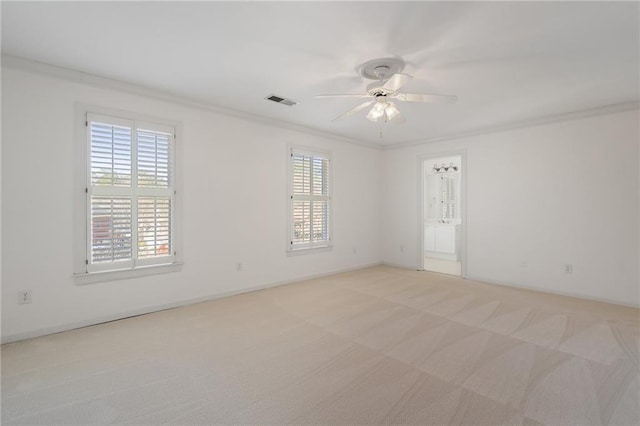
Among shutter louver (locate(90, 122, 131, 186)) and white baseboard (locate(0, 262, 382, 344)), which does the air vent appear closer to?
shutter louver (locate(90, 122, 131, 186))

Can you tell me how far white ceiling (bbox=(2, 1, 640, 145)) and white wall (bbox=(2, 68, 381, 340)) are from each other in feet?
1.27

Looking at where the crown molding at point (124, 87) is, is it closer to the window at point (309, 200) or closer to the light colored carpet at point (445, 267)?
the window at point (309, 200)

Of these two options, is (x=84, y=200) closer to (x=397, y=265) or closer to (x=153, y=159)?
(x=153, y=159)

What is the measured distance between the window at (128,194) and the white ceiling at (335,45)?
0.57 meters

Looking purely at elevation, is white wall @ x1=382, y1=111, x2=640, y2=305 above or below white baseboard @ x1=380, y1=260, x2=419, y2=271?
above

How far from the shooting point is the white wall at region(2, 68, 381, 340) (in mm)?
2717

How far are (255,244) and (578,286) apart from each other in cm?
453

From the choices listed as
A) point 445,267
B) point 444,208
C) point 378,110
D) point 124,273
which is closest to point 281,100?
point 378,110

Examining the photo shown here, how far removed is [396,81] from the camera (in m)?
2.44

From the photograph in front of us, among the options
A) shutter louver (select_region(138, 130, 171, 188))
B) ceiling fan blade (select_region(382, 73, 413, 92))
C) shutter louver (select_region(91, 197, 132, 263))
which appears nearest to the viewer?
ceiling fan blade (select_region(382, 73, 413, 92))

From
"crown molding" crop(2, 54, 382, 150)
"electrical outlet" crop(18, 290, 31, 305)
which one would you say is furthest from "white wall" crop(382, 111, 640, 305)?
"electrical outlet" crop(18, 290, 31, 305)

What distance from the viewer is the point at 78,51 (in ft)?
8.36

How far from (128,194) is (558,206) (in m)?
5.54

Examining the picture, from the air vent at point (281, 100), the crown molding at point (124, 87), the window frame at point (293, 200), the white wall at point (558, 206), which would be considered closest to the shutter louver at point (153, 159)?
the crown molding at point (124, 87)
